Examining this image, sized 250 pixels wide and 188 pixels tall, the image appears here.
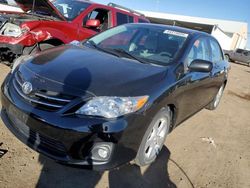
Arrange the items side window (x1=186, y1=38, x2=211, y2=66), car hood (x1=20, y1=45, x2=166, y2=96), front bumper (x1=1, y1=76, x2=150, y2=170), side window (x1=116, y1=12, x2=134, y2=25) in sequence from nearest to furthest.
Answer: front bumper (x1=1, y1=76, x2=150, y2=170) < car hood (x1=20, y1=45, x2=166, y2=96) < side window (x1=186, y1=38, x2=211, y2=66) < side window (x1=116, y1=12, x2=134, y2=25)

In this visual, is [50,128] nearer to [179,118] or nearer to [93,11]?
[179,118]

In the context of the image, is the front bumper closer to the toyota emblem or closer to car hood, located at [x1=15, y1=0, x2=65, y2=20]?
the toyota emblem

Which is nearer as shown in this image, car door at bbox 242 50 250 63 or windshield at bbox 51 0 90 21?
windshield at bbox 51 0 90 21

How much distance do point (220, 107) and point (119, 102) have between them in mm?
4824

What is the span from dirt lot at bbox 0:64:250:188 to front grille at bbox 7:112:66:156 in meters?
0.36

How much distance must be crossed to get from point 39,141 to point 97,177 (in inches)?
29.1

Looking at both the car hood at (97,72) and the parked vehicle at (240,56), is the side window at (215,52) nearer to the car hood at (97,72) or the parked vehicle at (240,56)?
the car hood at (97,72)

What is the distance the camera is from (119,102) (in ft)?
8.72

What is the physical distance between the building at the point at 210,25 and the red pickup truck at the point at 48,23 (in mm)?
27570

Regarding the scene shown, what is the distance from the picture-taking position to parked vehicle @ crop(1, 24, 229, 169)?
8.41 ft

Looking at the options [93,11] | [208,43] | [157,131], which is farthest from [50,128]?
[93,11]

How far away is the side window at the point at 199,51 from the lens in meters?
3.91

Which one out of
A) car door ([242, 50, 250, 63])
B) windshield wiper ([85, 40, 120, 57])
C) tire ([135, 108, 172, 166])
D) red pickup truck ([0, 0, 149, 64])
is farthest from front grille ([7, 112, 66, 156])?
car door ([242, 50, 250, 63])

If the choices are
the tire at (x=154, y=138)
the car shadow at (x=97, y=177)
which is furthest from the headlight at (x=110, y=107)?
the car shadow at (x=97, y=177)
